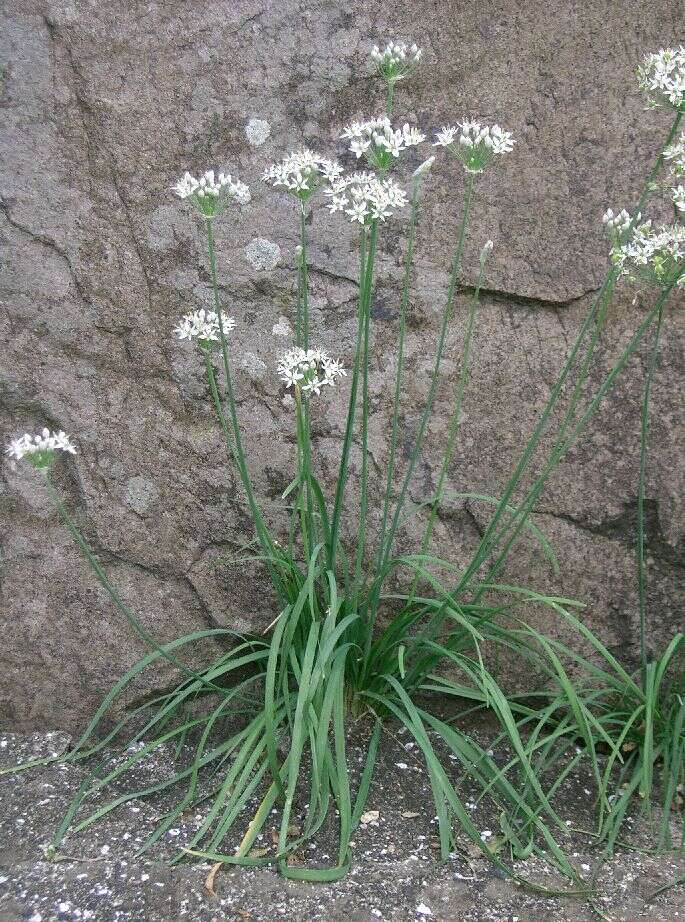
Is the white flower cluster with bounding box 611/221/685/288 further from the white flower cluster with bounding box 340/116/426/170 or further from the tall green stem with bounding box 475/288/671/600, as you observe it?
the white flower cluster with bounding box 340/116/426/170

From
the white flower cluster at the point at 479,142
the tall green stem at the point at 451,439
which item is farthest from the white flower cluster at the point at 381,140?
the tall green stem at the point at 451,439

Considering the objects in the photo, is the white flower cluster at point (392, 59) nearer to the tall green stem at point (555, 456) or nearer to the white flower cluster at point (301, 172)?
the white flower cluster at point (301, 172)

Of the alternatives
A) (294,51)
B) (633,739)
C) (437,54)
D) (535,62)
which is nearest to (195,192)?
(294,51)

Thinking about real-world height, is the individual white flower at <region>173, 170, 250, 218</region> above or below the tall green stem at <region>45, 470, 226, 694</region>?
above

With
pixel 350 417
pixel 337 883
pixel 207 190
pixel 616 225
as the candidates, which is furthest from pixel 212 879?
pixel 616 225

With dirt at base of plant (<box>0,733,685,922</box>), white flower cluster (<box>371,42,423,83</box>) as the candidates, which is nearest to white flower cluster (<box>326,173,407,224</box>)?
white flower cluster (<box>371,42,423,83</box>)

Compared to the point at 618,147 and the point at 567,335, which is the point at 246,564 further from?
the point at 618,147
